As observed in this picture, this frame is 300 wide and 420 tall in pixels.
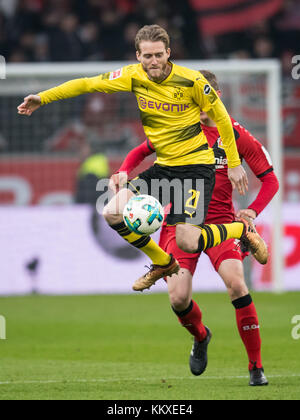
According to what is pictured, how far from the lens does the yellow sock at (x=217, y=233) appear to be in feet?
19.5

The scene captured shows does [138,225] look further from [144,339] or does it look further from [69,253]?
[69,253]

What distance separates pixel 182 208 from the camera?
6.08m

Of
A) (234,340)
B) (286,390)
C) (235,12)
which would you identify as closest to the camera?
(286,390)

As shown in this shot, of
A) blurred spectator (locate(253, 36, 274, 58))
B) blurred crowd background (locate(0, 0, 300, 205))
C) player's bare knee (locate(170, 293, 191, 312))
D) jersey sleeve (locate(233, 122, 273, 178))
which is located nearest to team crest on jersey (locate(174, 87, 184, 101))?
jersey sleeve (locate(233, 122, 273, 178))

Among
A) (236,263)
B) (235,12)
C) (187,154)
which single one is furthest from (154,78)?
(235,12)

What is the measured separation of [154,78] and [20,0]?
11.9 m

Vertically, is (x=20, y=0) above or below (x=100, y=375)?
above

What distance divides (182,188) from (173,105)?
0.60 meters

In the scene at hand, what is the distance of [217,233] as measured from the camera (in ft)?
19.8

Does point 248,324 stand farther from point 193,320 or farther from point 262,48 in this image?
point 262,48

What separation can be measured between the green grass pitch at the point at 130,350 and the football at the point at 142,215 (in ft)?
3.53

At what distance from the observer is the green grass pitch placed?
554 centimetres

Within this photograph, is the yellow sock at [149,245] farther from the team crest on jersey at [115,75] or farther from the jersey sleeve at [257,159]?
the team crest on jersey at [115,75]

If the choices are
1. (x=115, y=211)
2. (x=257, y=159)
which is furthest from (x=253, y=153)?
(x=115, y=211)
